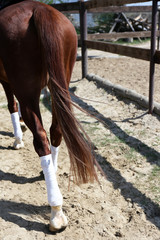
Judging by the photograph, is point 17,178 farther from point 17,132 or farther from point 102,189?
point 102,189

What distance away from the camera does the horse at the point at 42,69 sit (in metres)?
1.71

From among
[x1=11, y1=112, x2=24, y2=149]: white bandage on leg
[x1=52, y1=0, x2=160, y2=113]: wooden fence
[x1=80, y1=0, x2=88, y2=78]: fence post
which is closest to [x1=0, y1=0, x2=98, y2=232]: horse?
[x1=11, y1=112, x2=24, y2=149]: white bandage on leg

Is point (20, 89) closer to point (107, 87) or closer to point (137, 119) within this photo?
point (137, 119)

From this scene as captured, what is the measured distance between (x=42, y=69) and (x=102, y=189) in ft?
3.82

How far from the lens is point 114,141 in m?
3.17

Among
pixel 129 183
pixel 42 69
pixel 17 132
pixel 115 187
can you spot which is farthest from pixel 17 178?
pixel 42 69

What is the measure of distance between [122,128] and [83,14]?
3.15 metres

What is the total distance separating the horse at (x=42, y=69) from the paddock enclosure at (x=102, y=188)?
0.19 metres

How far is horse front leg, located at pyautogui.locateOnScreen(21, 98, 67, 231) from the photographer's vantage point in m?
1.81

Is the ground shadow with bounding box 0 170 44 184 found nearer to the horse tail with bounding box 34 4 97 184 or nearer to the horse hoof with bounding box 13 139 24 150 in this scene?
the horse hoof with bounding box 13 139 24 150

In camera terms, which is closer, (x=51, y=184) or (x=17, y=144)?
(x=51, y=184)

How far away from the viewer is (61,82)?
5.82ft

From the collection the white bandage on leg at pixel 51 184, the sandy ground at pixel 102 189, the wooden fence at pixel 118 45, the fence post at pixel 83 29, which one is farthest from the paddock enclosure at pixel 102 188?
the fence post at pixel 83 29

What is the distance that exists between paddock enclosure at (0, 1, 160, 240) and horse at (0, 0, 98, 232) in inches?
7.5
